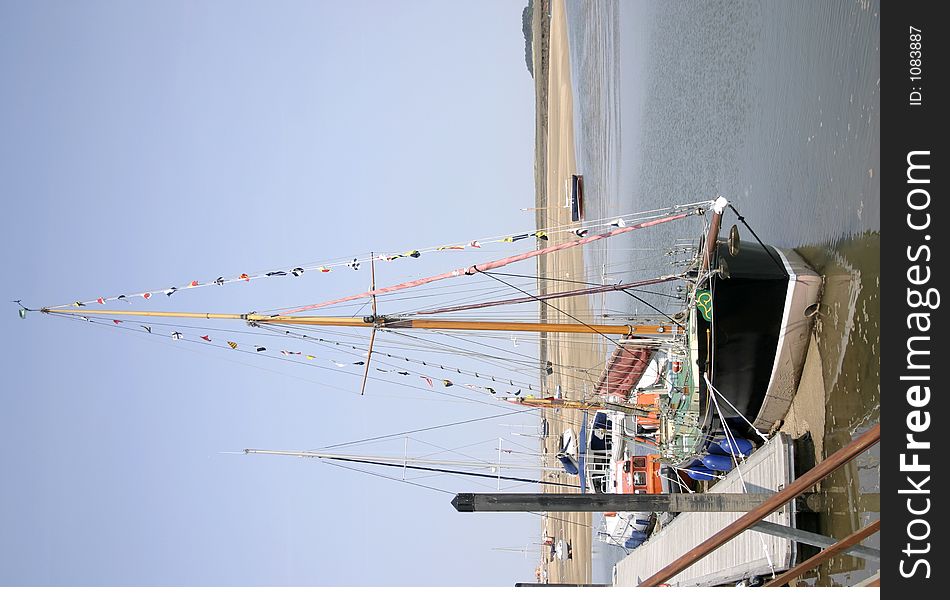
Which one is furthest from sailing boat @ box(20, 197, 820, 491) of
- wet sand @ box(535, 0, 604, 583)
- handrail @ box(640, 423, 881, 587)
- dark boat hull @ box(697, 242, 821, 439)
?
wet sand @ box(535, 0, 604, 583)

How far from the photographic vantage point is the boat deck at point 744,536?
553 inches

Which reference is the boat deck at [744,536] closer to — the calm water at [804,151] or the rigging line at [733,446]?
the rigging line at [733,446]

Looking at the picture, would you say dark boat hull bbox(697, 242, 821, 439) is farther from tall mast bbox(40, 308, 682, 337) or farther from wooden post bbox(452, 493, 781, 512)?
wooden post bbox(452, 493, 781, 512)

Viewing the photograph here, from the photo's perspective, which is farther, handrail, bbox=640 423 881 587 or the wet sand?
the wet sand

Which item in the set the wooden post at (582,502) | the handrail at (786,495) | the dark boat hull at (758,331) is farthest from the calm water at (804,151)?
the handrail at (786,495)

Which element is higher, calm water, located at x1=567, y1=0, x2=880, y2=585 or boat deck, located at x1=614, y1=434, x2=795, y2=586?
calm water, located at x1=567, y1=0, x2=880, y2=585

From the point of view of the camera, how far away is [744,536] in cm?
1543

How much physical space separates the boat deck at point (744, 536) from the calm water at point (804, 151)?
31.8 inches

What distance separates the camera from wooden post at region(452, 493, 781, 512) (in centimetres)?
1102

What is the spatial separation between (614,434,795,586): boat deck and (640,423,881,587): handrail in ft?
21.7

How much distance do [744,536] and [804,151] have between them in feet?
25.0
